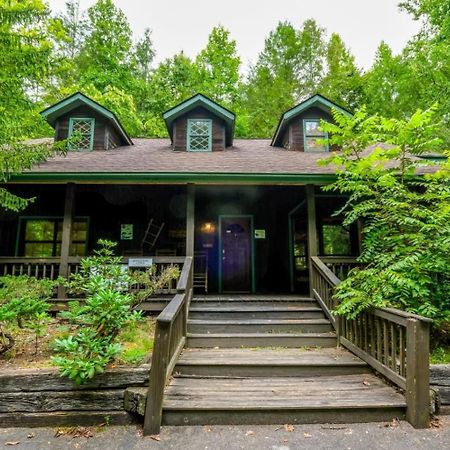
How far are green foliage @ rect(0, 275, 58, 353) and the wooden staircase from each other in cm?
163

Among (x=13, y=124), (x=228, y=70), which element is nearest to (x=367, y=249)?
(x=13, y=124)

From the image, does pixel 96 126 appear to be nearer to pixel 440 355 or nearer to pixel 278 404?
pixel 278 404

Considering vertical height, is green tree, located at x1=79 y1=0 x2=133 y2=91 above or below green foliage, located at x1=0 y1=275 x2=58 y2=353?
above

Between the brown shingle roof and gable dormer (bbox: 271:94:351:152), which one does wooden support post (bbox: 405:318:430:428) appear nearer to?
the brown shingle roof

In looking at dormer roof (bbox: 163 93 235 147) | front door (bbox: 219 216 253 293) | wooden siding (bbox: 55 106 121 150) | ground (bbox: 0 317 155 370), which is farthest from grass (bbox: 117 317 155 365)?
dormer roof (bbox: 163 93 235 147)

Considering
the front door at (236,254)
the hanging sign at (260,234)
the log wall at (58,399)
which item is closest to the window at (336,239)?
the hanging sign at (260,234)

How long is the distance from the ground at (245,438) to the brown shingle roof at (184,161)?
4.44 meters

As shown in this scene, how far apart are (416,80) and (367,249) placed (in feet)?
37.6

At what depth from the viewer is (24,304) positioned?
365 cm

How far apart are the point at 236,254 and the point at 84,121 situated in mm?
5763

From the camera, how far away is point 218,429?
282 centimetres

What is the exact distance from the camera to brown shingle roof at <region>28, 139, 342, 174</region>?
6.28 metres

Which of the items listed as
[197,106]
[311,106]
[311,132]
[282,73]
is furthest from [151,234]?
[282,73]

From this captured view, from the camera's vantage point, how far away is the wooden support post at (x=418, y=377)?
286cm
